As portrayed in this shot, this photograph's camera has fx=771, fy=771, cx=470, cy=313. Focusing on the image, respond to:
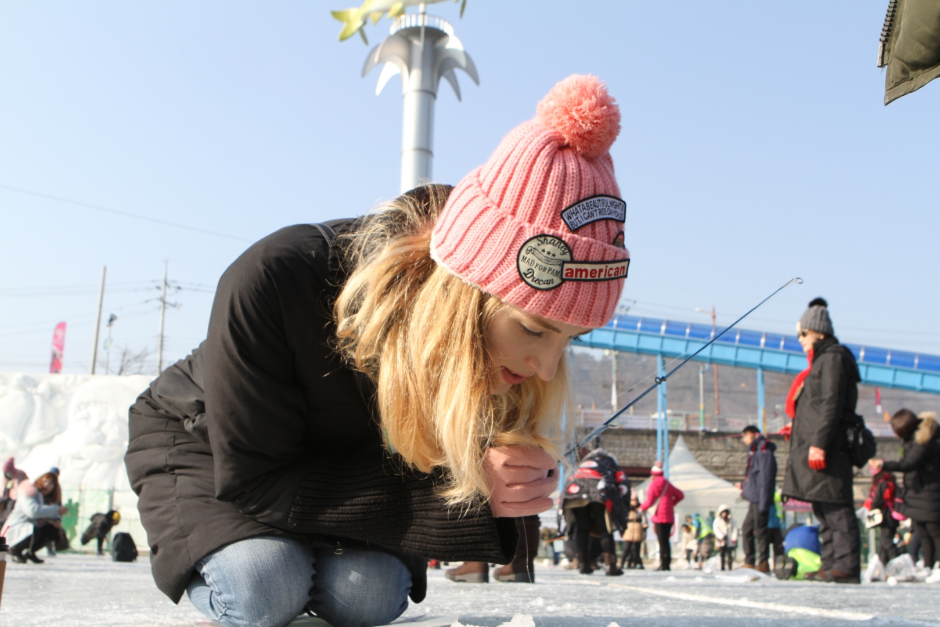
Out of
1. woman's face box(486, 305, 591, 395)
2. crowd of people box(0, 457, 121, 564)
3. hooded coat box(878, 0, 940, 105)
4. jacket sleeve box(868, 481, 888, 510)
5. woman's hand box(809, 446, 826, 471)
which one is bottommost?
crowd of people box(0, 457, 121, 564)

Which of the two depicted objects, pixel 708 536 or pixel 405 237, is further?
pixel 708 536

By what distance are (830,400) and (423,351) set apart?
11.1 ft

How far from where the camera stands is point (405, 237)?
1.43m

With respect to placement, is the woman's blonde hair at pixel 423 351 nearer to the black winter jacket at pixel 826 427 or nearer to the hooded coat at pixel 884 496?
the black winter jacket at pixel 826 427

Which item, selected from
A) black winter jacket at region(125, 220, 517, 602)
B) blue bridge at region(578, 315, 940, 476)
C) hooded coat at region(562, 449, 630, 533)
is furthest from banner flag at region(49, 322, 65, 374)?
black winter jacket at region(125, 220, 517, 602)

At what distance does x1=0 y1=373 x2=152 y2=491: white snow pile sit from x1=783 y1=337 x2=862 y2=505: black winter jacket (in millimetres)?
13995

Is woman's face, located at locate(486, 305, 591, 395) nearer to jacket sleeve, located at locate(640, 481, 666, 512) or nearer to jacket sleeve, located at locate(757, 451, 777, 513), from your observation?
jacket sleeve, located at locate(757, 451, 777, 513)

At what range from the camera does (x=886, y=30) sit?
1.57 metres

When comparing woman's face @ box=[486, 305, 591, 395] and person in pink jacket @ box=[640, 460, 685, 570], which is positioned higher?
woman's face @ box=[486, 305, 591, 395]

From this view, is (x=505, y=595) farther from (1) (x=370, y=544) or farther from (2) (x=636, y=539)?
(2) (x=636, y=539)

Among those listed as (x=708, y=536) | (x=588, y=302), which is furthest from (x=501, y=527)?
(x=708, y=536)

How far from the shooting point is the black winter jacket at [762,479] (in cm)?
581

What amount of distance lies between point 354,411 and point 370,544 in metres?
0.27

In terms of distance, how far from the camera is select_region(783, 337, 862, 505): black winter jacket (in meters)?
4.02
